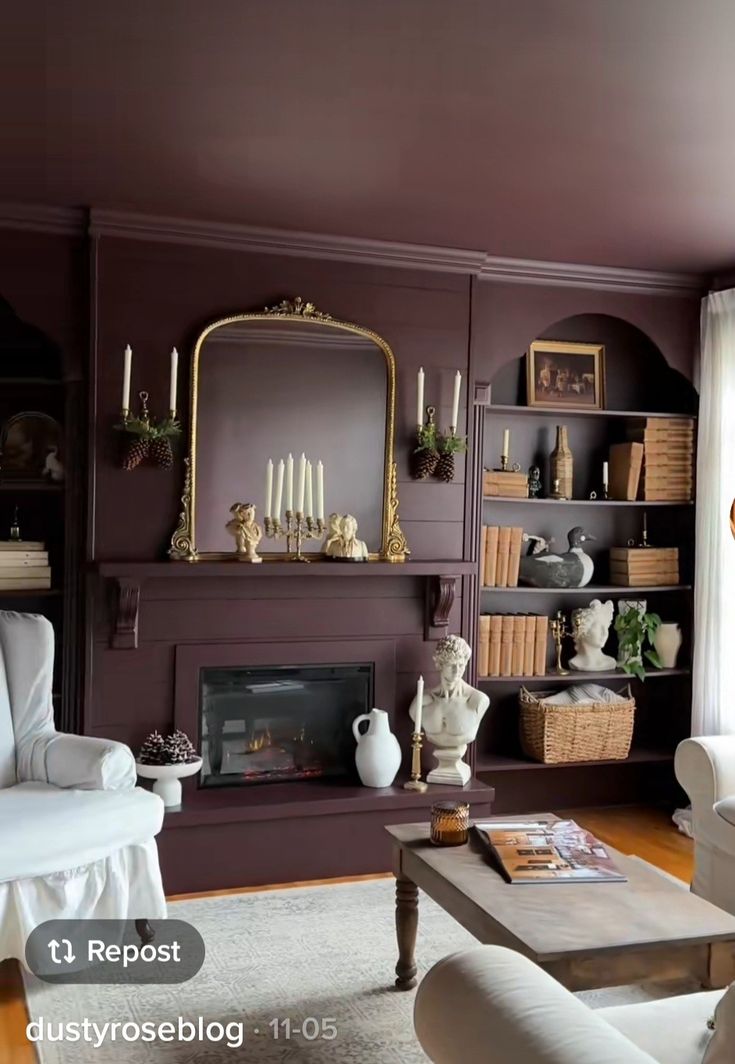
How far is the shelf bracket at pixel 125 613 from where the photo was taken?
409cm

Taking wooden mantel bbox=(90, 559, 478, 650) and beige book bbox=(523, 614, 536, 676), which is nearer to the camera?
wooden mantel bbox=(90, 559, 478, 650)

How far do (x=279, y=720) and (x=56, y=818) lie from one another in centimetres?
146

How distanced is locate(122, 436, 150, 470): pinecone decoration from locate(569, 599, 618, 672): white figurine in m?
2.16

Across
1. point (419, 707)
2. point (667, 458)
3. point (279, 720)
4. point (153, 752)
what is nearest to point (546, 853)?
point (419, 707)

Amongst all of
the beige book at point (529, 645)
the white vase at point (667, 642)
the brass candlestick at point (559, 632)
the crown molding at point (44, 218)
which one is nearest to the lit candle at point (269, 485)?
the crown molding at point (44, 218)

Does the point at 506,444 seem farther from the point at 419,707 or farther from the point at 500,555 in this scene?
the point at 419,707

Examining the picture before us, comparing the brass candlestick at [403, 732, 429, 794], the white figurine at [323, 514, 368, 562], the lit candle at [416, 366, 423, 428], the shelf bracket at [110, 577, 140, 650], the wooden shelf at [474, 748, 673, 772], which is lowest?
the wooden shelf at [474, 748, 673, 772]

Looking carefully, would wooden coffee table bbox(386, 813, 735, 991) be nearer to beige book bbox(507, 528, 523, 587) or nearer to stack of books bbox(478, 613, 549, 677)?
stack of books bbox(478, 613, 549, 677)

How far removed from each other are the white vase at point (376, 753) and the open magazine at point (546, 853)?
1.12 m

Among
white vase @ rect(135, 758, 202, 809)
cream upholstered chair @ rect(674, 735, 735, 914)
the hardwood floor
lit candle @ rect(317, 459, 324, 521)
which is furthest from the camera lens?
lit candle @ rect(317, 459, 324, 521)

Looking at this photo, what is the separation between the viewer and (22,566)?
427cm

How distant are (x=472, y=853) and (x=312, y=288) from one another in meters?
2.41

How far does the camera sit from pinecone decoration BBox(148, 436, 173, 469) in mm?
4168

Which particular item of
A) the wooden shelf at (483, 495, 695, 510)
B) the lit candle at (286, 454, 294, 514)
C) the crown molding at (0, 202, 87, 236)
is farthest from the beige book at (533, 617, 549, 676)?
the crown molding at (0, 202, 87, 236)
